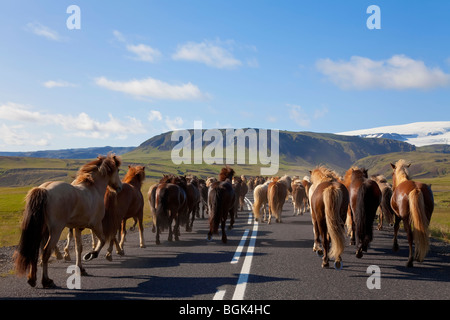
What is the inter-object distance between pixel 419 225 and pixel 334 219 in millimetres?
2283

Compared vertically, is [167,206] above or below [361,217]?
below

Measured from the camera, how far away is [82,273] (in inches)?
309

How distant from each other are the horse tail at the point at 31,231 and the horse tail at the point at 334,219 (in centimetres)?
621

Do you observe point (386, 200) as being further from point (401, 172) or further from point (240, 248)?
point (240, 248)

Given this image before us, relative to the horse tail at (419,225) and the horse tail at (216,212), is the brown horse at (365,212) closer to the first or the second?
the horse tail at (419,225)

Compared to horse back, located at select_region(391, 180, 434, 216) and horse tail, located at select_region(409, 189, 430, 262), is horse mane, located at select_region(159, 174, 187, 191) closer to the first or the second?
horse back, located at select_region(391, 180, 434, 216)

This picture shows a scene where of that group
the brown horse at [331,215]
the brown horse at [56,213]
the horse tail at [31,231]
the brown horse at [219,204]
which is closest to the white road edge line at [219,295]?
the brown horse at [331,215]

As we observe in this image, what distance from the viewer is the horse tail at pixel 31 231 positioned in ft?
21.2

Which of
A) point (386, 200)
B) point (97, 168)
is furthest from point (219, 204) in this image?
point (386, 200)

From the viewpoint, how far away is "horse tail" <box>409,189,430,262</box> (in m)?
8.75

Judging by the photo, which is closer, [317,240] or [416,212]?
[416,212]

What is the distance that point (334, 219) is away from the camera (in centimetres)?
842
